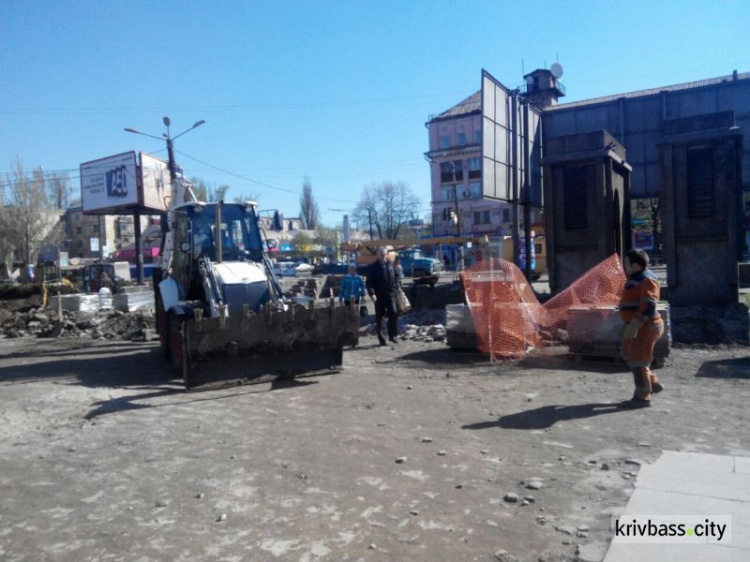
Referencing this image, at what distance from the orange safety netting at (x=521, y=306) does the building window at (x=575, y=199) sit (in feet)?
15.6

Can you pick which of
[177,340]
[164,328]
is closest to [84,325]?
[164,328]

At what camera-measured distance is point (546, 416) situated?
22.2ft

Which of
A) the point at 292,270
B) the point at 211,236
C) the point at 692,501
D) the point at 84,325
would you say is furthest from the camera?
the point at 292,270

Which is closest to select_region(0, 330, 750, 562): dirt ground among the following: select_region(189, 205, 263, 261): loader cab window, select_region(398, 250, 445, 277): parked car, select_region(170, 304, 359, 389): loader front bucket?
select_region(170, 304, 359, 389): loader front bucket

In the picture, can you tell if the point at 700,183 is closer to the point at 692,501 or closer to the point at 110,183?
the point at 692,501

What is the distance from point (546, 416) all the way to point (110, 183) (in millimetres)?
31866

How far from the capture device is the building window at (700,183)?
13406mm

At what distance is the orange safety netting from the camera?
32.9 ft

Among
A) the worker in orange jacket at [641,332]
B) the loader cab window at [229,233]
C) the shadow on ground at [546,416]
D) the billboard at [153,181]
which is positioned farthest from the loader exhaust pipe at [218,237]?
the billboard at [153,181]

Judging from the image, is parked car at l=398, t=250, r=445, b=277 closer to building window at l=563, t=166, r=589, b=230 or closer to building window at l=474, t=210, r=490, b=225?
building window at l=474, t=210, r=490, b=225

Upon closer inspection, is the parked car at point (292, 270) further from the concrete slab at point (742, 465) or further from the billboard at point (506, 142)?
the concrete slab at point (742, 465)

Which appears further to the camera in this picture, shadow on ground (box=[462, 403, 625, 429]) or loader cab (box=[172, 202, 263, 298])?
loader cab (box=[172, 202, 263, 298])

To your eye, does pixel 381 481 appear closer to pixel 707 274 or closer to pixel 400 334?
pixel 400 334

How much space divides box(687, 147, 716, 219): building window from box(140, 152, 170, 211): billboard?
2522cm
